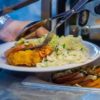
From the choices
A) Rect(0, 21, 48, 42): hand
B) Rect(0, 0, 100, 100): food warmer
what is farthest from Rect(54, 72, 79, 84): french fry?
Rect(0, 21, 48, 42): hand

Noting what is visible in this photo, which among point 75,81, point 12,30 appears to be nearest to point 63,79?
point 75,81

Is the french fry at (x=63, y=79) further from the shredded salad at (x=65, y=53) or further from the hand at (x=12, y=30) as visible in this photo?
the hand at (x=12, y=30)

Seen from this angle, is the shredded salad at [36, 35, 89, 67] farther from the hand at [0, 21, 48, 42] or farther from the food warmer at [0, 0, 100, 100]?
the hand at [0, 21, 48, 42]

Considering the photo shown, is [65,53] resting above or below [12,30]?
below

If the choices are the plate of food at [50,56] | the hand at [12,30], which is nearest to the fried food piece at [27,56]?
the plate of food at [50,56]

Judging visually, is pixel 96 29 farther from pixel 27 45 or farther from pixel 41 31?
pixel 27 45

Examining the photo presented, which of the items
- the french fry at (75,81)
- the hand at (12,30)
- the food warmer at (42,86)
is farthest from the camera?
the hand at (12,30)

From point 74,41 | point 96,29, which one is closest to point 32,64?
point 74,41

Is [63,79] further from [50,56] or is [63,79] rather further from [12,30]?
[12,30]
